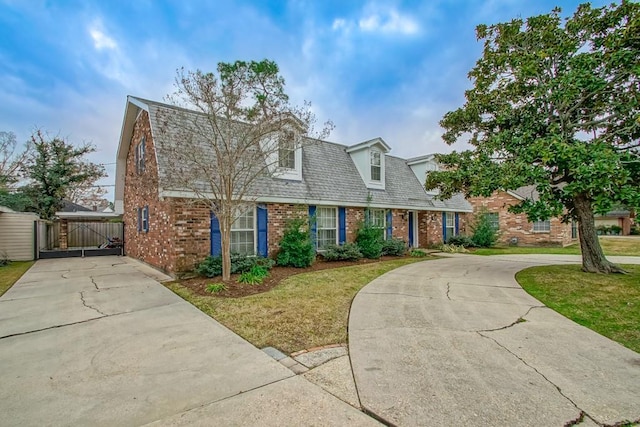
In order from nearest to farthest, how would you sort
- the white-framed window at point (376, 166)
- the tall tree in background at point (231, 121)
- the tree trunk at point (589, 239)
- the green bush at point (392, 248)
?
the tall tree in background at point (231, 121)
the tree trunk at point (589, 239)
the green bush at point (392, 248)
the white-framed window at point (376, 166)

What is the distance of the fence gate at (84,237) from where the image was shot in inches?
620

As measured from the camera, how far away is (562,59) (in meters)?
7.83

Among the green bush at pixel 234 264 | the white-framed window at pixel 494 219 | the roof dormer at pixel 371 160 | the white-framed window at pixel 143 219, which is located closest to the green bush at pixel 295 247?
the green bush at pixel 234 264

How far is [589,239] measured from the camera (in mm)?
8414

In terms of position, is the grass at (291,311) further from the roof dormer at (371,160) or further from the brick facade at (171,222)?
the roof dormer at (371,160)

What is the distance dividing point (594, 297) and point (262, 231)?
846 cm

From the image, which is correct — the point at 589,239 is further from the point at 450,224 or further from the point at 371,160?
the point at 450,224

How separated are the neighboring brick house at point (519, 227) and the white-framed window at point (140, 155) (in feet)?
60.7

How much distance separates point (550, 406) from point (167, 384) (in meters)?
3.50

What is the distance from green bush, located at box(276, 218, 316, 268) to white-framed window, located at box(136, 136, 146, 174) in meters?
6.09

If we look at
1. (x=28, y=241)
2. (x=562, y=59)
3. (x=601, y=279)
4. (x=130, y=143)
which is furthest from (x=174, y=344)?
(x=28, y=241)

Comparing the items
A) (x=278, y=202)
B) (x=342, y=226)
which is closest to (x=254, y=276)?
(x=278, y=202)

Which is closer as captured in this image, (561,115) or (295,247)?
(561,115)

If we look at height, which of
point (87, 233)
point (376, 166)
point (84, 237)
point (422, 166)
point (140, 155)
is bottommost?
point (84, 237)
